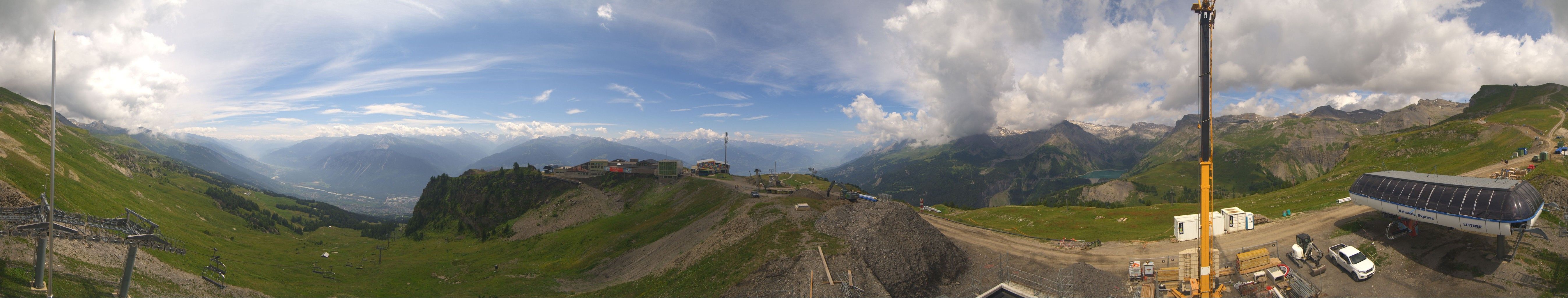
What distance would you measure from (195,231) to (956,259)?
11966 centimetres

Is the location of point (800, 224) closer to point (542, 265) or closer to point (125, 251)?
point (542, 265)

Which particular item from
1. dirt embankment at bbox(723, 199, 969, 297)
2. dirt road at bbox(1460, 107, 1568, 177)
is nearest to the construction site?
dirt embankment at bbox(723, 199, 969, 297)

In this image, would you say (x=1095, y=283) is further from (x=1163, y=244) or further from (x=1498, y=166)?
(x=1498, y=166)

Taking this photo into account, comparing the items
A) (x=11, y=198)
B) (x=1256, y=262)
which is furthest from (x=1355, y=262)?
(x=11, y=198)

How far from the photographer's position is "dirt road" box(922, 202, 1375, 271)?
4300 centimetres

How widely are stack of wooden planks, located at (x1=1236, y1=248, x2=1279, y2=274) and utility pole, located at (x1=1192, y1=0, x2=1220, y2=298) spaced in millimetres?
5195

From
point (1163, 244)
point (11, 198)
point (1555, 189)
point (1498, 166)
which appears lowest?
point (1163, 244)

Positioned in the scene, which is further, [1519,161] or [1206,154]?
[1519,161]

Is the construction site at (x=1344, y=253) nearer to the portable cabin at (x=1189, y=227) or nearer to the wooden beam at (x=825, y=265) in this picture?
the portable cabin at (x=1189, y=227)

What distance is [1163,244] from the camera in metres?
46.4

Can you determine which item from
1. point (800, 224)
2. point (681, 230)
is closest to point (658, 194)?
point (681, 230)

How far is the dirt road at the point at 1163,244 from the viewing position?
141ft

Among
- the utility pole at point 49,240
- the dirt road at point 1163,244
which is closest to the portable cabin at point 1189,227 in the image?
the dirt road at point 1163,244

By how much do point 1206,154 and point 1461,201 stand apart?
1789 cm
